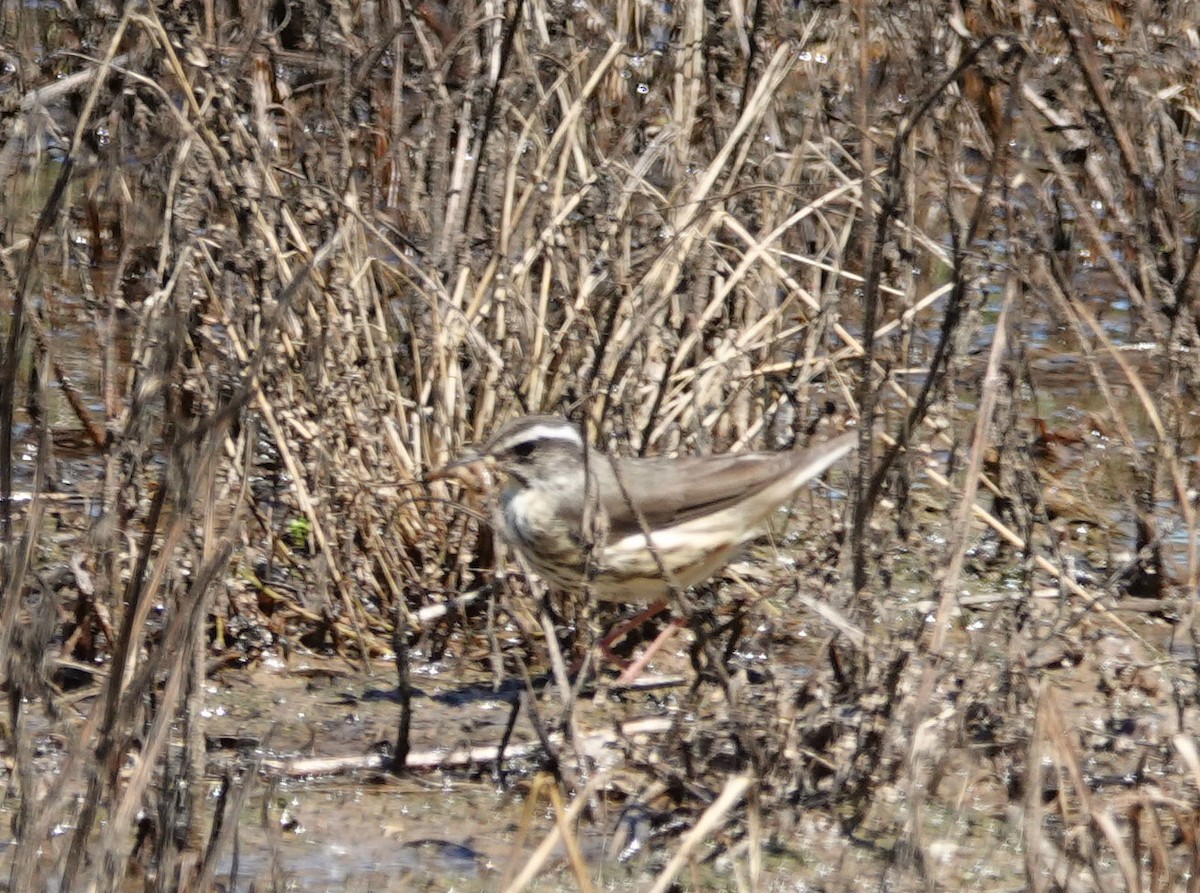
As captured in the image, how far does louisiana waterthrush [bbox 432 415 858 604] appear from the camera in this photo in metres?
5.56

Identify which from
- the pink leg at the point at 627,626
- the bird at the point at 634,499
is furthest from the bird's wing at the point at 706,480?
the pink leg at the point at 627,626

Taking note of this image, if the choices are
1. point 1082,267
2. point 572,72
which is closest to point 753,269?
point 572,72

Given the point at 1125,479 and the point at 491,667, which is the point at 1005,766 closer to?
the point at 491,667

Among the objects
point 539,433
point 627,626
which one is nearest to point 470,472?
point 539,433

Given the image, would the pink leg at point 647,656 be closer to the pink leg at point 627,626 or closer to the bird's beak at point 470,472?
the pink leg at point 627,626

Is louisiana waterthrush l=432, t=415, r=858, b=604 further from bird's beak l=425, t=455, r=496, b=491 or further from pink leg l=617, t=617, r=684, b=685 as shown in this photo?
pink leg l=617, t=617, r=684, b=685

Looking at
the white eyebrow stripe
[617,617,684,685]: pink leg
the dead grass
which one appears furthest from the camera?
[617,617,684,685]: pink leg

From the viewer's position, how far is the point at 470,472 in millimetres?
5855

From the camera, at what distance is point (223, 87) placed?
524 centimetres

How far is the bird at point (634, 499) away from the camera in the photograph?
18.2 ft

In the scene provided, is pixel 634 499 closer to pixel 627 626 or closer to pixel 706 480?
pixel 706 480

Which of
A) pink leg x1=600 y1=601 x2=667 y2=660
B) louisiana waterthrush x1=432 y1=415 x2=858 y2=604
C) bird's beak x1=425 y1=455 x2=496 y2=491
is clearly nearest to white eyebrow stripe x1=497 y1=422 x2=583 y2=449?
louisiana waterthrush x1=432 y1=415 x2=858 y2=604

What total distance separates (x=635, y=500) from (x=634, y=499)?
0.04ft

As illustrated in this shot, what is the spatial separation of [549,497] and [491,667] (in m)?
0.60
